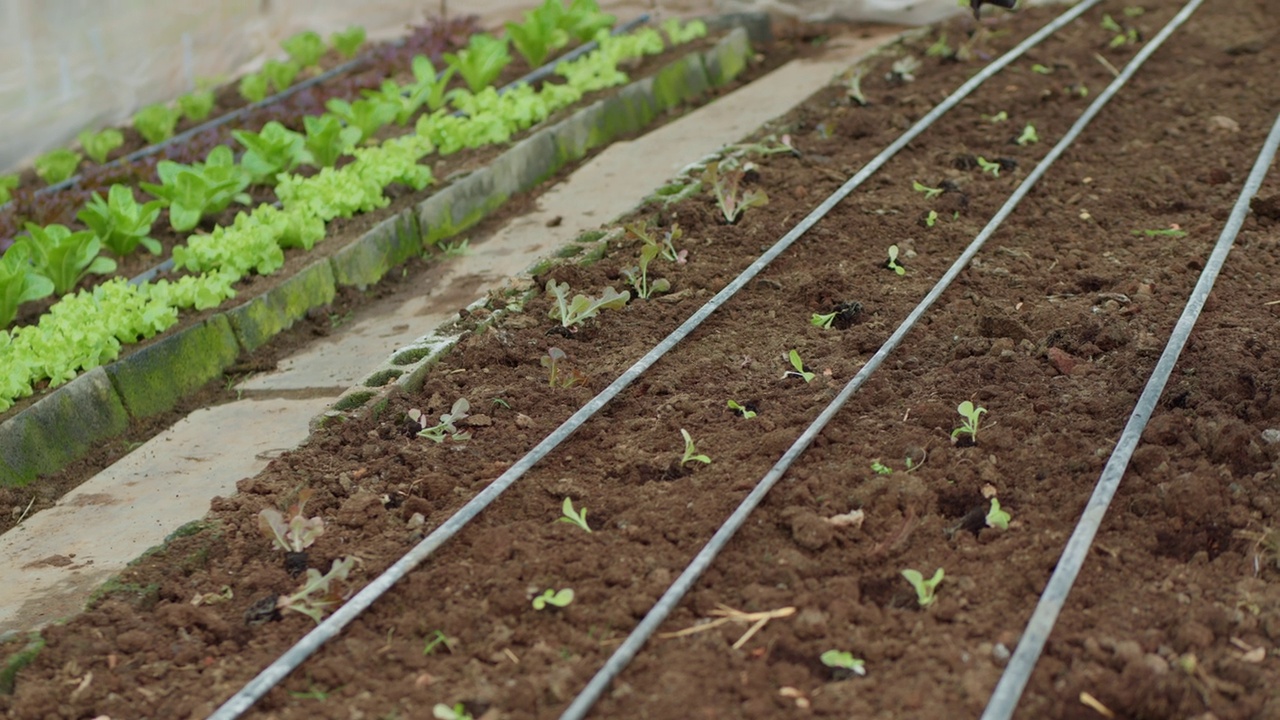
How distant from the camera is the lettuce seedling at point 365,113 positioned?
6.64 m

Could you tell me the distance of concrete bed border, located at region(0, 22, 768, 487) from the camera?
4.25 metres

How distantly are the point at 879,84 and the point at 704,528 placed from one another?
463 cm

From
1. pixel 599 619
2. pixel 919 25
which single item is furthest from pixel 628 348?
pixel 919 25

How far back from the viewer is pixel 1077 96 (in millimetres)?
6699

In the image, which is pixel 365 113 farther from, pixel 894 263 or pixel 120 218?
pixel 894 263

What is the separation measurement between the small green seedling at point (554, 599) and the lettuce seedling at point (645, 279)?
6.13 feet

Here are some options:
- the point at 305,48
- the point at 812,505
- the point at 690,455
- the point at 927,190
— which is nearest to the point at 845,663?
the point at 812,505

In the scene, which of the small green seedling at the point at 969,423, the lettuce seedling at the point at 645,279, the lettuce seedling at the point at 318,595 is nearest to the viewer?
the lettuce seedling at the point at 318,595

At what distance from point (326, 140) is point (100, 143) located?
181 centimetres

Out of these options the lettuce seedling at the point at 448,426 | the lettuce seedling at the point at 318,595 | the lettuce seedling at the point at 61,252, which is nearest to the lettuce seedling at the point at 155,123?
the lettuce seedling at the point at 61,252

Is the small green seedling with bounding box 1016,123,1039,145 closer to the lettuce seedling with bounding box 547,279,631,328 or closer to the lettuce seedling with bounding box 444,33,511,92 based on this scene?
the lettuce seedling with bounding box 547,279,631,328

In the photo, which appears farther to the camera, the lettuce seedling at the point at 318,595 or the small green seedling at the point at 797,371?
the small green seedling at the point at 797,371

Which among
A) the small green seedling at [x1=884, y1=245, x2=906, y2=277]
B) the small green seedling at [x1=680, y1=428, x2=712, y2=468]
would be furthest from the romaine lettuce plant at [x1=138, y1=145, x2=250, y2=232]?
the small green seedling at [x1=680, y1=428, x2=712, y2=468]

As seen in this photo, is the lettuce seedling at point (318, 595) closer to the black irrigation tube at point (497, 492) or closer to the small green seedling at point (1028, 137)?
the black irrigation tube at point (497, 492)
